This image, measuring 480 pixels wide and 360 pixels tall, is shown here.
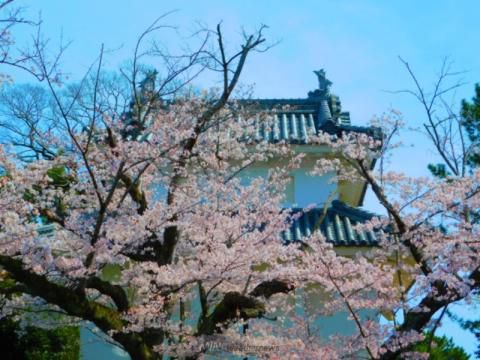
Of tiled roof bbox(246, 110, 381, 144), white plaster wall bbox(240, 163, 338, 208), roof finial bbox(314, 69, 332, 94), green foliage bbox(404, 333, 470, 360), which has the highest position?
roof finial bbox(314, 69, 332, 94)

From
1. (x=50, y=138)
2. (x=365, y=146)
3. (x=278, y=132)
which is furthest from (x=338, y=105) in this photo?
(x=50, y=138)

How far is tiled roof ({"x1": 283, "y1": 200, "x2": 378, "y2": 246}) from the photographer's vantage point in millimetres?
10359

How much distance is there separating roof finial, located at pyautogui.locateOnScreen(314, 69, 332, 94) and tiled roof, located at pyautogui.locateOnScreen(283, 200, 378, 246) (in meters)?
4.73

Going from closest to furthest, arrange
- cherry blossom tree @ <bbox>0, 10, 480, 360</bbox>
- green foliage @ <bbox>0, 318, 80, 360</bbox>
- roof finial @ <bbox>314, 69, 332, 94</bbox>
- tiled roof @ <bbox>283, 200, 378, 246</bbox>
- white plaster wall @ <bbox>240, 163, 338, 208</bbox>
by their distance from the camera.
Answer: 1. cherry blossom tree @ <bbox>0, 10, 480, 360</bbox>
2. tiled roof @ <bbox>283, 200, 378, 246</bbox>
3. green foliage @ <bbox>0, 318, 80, 360</bbox>
4. white plaster wall @ <bbox>240, 163, 338, 208</bbox>
5. roof finial @ <bbox>314, 69, 332, 94</bbox>

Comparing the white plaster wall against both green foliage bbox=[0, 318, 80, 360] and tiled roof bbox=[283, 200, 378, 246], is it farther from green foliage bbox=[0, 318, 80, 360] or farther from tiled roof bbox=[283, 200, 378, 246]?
green foliage bbox=[0, 318, 80, 360]

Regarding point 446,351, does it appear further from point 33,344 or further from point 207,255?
point 33,344

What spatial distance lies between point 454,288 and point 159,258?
332 cm

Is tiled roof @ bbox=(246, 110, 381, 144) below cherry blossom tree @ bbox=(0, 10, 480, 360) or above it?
above

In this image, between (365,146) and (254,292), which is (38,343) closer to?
(254,292)

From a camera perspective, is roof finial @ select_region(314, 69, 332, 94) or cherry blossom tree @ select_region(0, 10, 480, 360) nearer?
cherry blossom tree @ select_region(0, 10, 480, 360)

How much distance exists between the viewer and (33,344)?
1073cm

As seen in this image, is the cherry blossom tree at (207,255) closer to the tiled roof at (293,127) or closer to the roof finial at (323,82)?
the tiled roof at (293,127)

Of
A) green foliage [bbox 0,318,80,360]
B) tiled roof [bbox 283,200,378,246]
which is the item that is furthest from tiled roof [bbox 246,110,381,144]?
green foliage [bbox 0,318,80,360]

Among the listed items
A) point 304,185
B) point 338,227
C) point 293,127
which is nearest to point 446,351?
point 338,227
